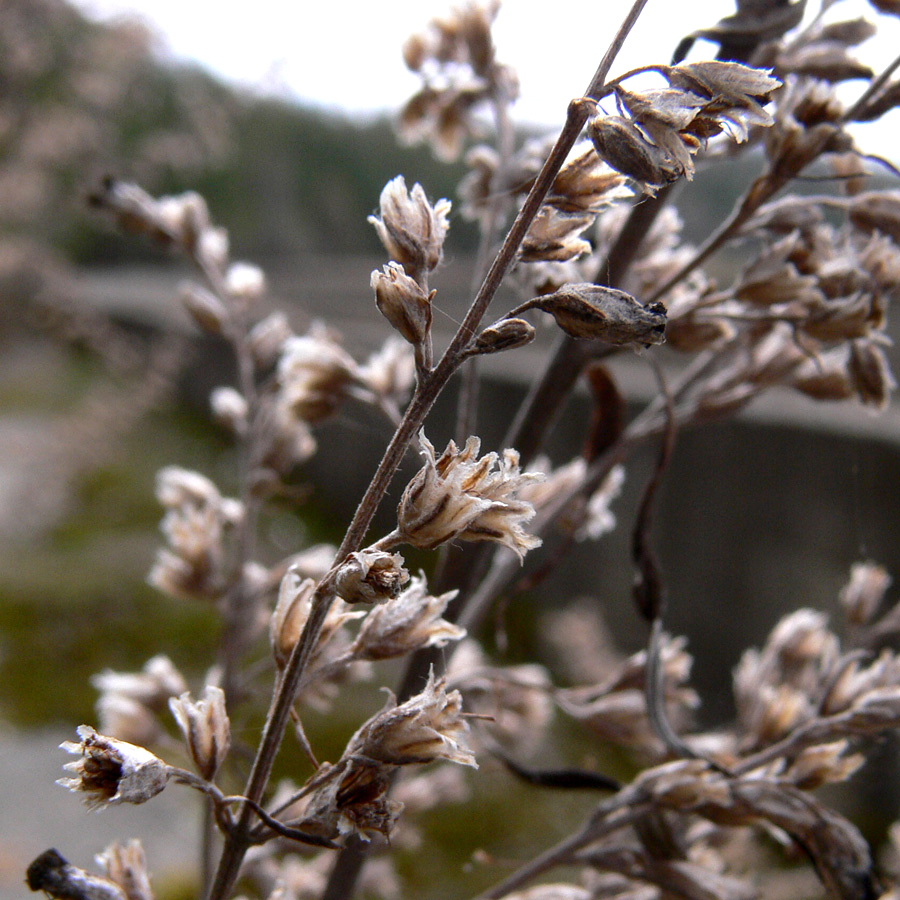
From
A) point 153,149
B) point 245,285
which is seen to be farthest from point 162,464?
point 245,285

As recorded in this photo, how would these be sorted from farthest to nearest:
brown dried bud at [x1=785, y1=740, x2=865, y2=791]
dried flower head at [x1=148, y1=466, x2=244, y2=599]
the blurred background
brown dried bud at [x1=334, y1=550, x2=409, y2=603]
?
1. the blurred background
2. dried flower head at [x1=148, y1=466, x2=244, y2=599]
3. brown dried bud at [x1=785, y1=740, x2=865, y2=791]
4. brown dried bud at [x1=334, y1=550, x2=409, y2=603]

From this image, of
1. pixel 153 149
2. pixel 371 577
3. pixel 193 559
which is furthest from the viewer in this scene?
pixel 153 149

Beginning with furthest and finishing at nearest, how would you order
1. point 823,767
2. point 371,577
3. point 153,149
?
point 153,149
point 823,767
point 371,577

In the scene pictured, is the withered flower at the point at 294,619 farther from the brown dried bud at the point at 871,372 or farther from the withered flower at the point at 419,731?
the brown dried bud at the point at 871,372

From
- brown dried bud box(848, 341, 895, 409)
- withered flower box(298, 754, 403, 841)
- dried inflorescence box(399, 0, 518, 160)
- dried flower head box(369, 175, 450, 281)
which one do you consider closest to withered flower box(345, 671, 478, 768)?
withered flower box(298, 754, 403, 841)

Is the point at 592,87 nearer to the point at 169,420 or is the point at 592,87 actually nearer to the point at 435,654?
the point at 435,654

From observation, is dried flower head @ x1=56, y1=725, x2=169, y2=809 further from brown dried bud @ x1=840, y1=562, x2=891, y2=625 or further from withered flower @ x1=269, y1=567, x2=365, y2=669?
brown dried bud @ x1=840, y1=562, x2=891, y2=625

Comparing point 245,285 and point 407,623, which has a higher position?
point 245,285

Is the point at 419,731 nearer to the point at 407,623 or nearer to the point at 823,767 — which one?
the point at 407,623
